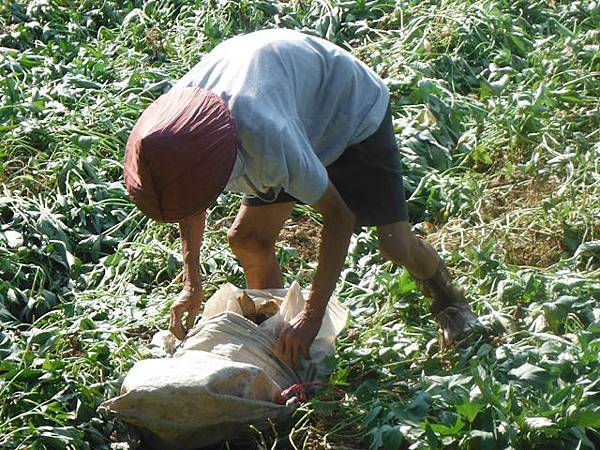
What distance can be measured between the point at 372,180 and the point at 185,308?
70 centimetres

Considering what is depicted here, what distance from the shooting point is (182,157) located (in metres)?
2.96

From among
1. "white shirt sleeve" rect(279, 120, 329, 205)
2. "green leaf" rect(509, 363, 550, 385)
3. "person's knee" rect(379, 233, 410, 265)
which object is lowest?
"green leaf" rect(509, 363, 550, 385)

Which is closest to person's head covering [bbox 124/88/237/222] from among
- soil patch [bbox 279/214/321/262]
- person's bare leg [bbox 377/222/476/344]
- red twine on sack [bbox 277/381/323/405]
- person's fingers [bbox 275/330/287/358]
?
person's fingers [bbox 275/330/287/358]

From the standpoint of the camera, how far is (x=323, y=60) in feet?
11.4

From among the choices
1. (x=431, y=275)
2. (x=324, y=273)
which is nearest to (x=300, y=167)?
(x=324, y=273)

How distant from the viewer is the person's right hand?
11.8 feet

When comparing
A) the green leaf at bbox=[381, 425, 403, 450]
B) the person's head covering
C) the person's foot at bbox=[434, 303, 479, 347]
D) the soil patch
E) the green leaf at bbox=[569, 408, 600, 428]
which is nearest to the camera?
the person's head covering

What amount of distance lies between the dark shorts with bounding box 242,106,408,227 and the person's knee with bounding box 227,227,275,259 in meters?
0.11

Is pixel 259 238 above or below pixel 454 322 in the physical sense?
above

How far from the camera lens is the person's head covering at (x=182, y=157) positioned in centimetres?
296

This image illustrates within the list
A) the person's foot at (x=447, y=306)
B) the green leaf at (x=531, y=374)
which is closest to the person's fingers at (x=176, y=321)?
the person's foot at (x=447, y=306)

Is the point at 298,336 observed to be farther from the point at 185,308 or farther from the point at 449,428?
the point at 449,428

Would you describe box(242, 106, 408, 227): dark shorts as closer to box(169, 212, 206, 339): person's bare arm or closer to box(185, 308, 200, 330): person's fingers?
box(169, 212, 206, 339): person's bare arm

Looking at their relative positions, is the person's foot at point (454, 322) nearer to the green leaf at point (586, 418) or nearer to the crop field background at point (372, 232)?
the crop field background at point (372, 232)
